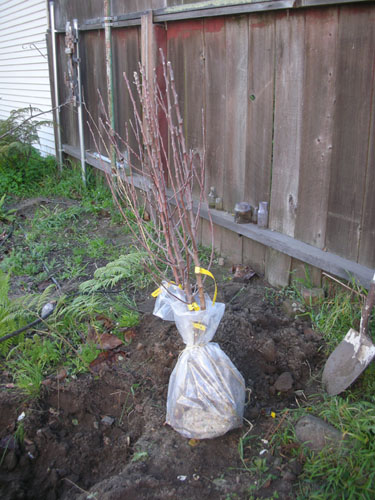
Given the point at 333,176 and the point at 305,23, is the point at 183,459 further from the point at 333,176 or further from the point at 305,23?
the point at 305,23

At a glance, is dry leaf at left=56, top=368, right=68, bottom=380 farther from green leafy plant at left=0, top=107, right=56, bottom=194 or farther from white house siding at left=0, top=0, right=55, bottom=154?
white house siding at left=0, top=0, right=55, bottom=154

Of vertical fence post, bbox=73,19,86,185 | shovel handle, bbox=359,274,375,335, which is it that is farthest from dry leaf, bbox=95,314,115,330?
vertical fence post, bbox=73,19,86,185

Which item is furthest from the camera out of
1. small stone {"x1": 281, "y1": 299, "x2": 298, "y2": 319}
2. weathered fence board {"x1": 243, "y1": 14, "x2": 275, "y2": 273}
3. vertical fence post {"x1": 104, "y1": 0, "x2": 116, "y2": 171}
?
vertical fence post {"x1": 104, "y1": 0, "x2": 116, "y2": 171}

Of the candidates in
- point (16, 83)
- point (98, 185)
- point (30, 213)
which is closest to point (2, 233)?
point (30, 213)

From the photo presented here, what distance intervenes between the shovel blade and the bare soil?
5.9 inches

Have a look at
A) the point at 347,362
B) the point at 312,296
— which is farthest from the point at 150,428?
the point at 312,296

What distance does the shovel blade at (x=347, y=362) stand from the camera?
2.78 m

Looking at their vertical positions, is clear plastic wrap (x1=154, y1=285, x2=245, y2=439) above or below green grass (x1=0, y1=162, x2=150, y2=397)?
above

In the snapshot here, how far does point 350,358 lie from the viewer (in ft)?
9.36

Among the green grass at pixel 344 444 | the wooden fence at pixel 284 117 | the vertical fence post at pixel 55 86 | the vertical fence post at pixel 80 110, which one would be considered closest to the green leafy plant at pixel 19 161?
the vertical fence post at pixel 55 86

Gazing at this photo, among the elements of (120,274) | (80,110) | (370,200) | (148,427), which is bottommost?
(148,427)

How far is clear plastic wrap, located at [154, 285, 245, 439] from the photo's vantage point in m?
2.58

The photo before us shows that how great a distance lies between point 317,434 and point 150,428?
89cm

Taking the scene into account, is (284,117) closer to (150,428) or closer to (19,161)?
(150,428)
